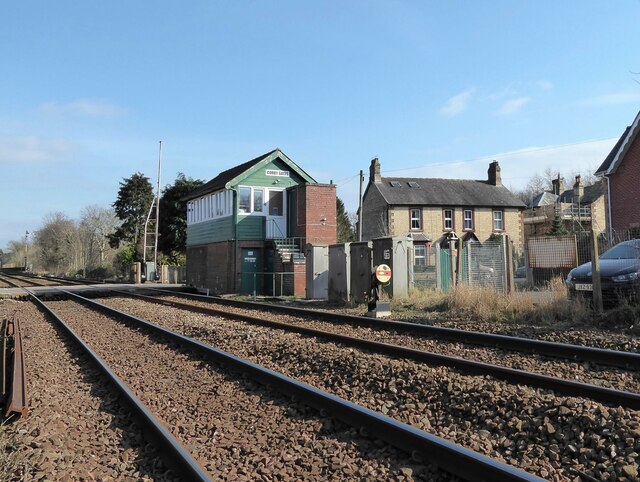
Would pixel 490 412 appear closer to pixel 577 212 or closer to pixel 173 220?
pixel 173 220

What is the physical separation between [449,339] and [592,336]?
2437 mm

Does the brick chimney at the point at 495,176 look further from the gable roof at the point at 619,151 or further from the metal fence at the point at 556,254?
the metal fence at the point at 556,254

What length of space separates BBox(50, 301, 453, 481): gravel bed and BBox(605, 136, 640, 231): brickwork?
71.2 ft

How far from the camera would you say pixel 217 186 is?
94.4 feet

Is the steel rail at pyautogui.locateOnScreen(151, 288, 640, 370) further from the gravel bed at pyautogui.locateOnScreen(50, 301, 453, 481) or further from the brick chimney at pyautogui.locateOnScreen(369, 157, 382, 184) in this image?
the brick chimney at pyautogui.locateOnScreen(369, 157, 382, 184)

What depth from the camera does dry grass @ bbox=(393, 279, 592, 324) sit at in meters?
11.6

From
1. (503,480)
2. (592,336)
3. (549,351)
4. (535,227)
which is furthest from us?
(535,227)

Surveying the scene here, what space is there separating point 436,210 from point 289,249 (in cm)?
2348

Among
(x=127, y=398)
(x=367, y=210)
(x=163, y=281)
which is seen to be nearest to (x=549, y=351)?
(x=127, y=398)

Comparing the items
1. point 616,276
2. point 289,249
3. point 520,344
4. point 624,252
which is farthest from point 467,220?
point 520,344

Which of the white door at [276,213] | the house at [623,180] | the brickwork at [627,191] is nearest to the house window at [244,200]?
the white door at [276,213]

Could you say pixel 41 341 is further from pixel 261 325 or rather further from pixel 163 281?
pixel 163 281

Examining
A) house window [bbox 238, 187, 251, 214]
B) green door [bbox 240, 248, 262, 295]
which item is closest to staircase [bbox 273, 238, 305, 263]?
green door [bbox 240, 248, 262, 295]

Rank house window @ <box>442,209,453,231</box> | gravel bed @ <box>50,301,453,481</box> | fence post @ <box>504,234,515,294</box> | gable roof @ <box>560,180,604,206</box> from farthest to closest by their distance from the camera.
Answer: gable roof @ <box>560,180,604,206</box> → house window @ <box>442,209,453,231</box> → fence post @ <box>504,234,515,294</box> → gravel bed @ <box>50,301,453,481</box>
